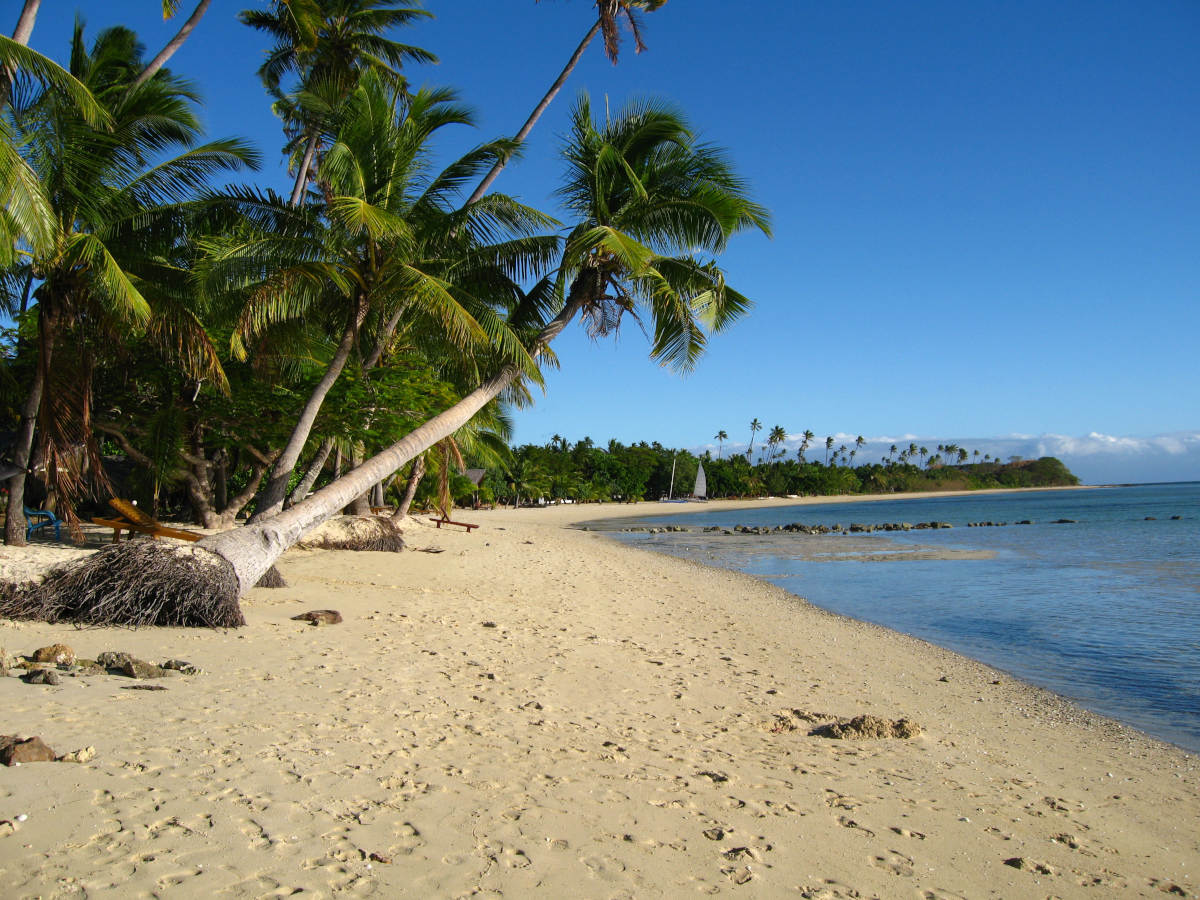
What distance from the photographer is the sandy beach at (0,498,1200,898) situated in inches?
124

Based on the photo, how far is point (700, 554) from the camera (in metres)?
24.6

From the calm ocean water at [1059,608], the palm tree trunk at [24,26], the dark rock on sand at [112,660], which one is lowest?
the calm ocean water at [1059,608]

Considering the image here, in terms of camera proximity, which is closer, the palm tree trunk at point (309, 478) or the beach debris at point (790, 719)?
the beach debris at point (790, 719)

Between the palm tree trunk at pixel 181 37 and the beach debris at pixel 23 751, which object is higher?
the palm tree trunk at pixel 181 37

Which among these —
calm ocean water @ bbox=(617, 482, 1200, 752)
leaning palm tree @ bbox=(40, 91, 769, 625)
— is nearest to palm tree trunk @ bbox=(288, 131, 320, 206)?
leaning palm tree @ bbox=(40, 91, 769, 625)

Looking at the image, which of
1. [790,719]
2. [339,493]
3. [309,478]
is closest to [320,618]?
[339,493]

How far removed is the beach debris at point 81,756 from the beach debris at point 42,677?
1391 mm

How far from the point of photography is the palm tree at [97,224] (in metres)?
9.30

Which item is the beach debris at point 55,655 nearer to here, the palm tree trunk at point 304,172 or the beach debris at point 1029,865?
the beach debris at point 1029,865

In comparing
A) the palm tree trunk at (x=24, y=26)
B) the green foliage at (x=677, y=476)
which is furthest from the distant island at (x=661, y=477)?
the palm tree trunk at (x=24, y=26)

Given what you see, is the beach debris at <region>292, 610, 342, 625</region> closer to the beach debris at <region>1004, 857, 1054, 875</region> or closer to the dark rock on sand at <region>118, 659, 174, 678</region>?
the dark rock on sand at <region>118, 659, 174, 678</region>

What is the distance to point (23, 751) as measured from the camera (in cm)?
369

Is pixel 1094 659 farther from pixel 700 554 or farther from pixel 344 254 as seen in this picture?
pixel 700 554

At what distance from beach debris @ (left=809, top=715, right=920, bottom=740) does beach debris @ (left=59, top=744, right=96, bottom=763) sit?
4.37m
